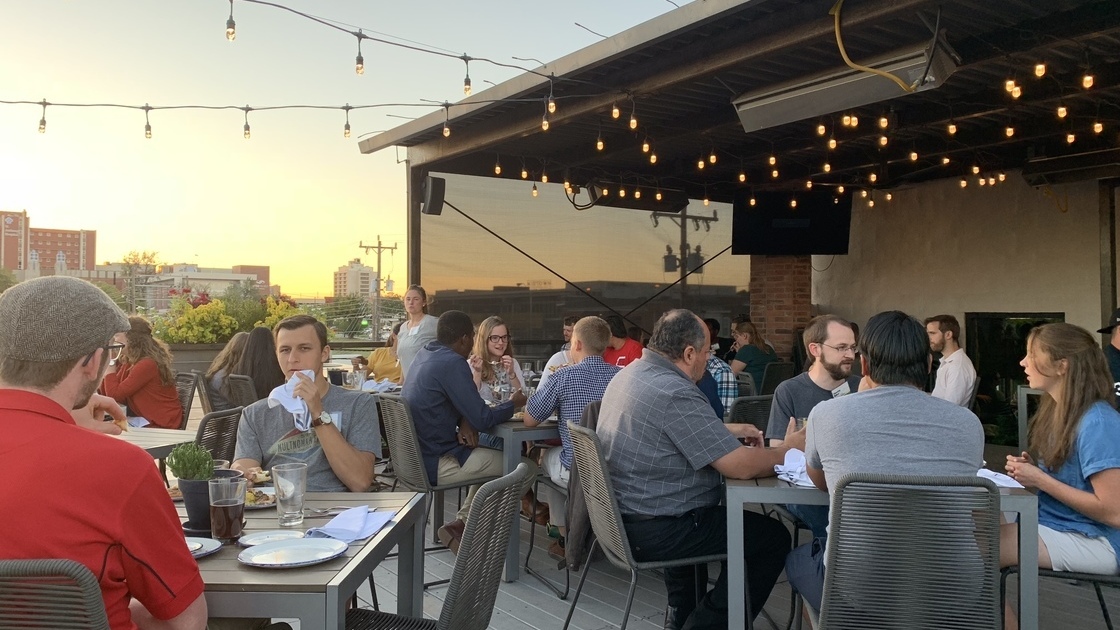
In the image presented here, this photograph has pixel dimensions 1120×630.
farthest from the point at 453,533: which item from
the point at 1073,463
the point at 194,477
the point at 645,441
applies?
the point at 1073,463

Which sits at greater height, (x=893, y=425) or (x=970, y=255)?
(x=970, y=255)

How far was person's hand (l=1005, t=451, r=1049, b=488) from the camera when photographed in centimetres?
269

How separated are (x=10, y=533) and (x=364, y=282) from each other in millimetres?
10827

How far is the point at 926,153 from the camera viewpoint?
8.58m

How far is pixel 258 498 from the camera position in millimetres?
2312

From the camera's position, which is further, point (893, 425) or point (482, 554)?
point (893, 425)

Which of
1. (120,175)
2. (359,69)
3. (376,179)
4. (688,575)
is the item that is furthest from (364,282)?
(688,575)

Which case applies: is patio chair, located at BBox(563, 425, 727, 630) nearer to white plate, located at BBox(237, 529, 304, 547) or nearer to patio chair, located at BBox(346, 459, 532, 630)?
patio chair, located at BBox(346, 459, 532, 630)

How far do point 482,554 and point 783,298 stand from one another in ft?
33.4

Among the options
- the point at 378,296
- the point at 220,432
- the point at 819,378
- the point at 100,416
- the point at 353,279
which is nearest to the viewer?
the point at 220,432

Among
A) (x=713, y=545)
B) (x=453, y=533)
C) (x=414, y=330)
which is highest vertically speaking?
(x=414, y=330)

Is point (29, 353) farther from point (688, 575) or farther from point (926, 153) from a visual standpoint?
point (926, 153)

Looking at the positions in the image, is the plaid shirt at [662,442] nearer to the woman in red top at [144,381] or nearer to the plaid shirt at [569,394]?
the plaid shirt at [569,394]

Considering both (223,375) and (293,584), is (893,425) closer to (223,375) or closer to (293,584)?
(293,584)
